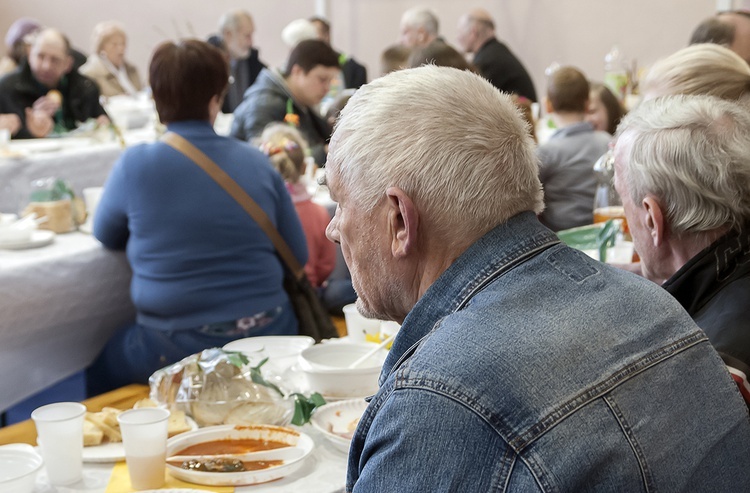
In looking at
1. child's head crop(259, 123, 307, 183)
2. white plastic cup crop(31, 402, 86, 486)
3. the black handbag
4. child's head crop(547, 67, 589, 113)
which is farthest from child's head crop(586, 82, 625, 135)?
white plastic cup crop(31, 402, 86, 486)

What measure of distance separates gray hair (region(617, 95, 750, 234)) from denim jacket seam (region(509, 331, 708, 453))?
0.57 meters

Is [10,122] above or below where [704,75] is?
below

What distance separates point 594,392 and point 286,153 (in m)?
2.70

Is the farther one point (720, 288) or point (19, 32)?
point (19, 32)

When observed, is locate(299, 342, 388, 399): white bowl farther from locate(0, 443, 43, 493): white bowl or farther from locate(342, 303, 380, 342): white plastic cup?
locate(0, 443, 43, 493): white bowl

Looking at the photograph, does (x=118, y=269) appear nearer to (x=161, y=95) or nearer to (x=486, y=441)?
(x=161, y=95)

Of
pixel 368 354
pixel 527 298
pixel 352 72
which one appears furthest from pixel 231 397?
pixel 352 72

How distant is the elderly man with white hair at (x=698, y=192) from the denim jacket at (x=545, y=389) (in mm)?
460

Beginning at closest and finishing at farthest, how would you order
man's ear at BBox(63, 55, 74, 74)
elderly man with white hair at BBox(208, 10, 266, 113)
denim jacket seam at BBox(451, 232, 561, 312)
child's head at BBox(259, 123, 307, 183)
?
denim jacket seam at BBox(451, 232, 561, 312)
child's head at BBox(259, 123, 307, 183)
man's ear at BBox(63, 55, 74, 74)
elderly man with white hair at BBox(208, 10, 266, 113)

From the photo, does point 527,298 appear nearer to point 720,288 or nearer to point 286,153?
point 720,288

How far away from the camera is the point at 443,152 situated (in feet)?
3.48

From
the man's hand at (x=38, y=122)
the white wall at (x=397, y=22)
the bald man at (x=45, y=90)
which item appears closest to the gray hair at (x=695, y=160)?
the bald man at (x=45, y=90)

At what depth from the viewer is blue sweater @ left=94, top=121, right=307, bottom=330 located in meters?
2.77

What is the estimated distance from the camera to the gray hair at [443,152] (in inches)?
42.0
